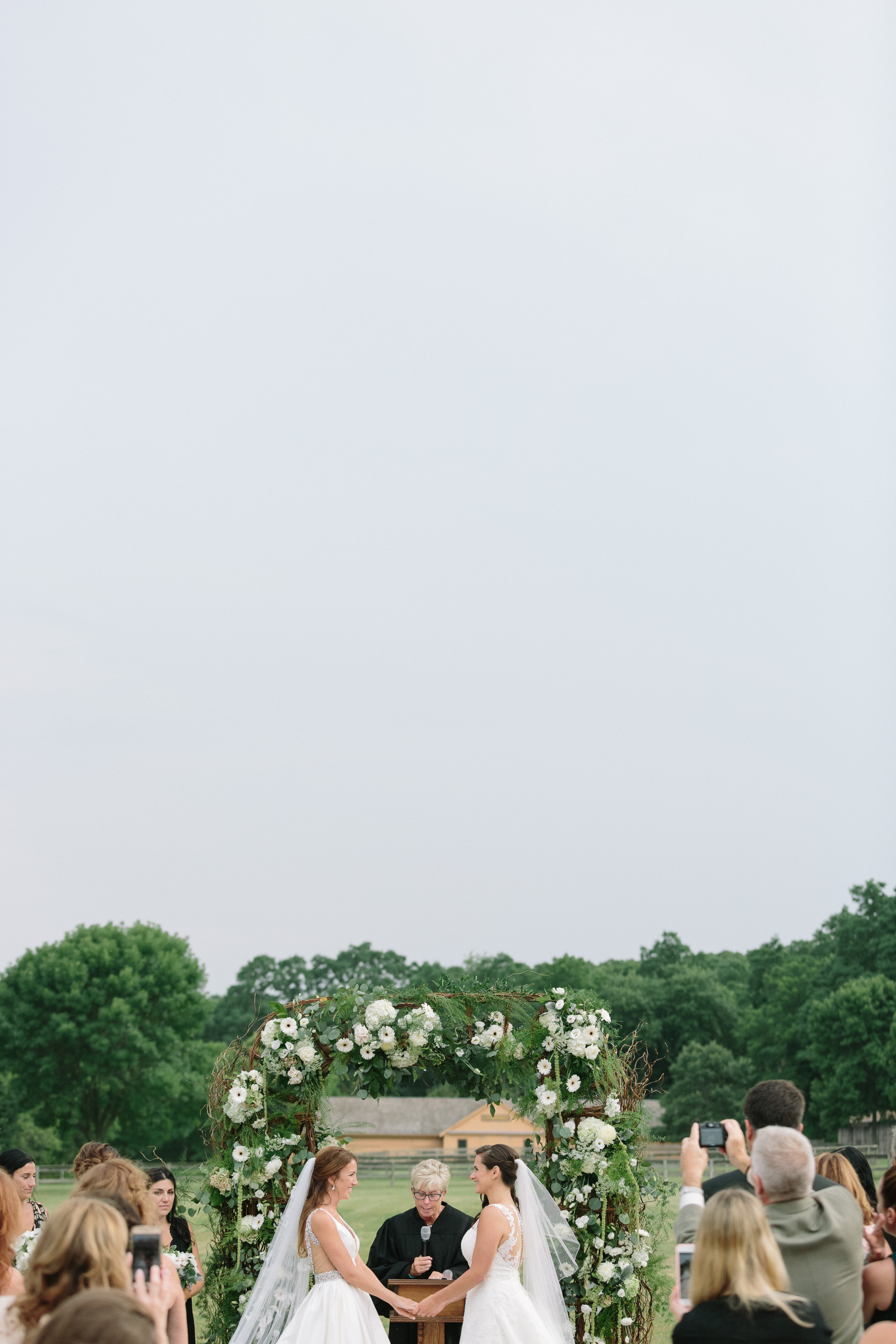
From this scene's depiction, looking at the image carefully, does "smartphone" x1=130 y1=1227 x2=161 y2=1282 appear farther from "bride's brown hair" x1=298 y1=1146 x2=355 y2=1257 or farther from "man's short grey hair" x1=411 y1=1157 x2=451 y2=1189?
"man's short grey hair" x1=411 y1=1157 x2=451 y2=1189

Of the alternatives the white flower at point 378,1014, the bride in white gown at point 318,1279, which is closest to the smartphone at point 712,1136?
the bride in white gown at point 318,1279

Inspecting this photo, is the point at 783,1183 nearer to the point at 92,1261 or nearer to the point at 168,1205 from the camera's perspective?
the point at 92,1261

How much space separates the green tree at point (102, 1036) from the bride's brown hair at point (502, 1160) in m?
42.9

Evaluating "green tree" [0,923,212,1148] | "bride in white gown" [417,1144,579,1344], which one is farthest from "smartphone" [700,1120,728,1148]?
"green tree" [0,923,212,1148]

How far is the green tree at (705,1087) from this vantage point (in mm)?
54281

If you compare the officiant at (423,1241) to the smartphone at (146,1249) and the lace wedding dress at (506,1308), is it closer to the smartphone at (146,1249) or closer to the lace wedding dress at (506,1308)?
the lace wedding dress at (506,1308)

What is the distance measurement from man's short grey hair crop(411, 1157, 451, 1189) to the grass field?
10382 mm

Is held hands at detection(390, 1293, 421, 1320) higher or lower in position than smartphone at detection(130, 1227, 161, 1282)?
lower

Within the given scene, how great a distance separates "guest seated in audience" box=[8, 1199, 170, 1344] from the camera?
357 cm

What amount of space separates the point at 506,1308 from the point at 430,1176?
1444mm

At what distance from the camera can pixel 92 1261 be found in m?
3.59

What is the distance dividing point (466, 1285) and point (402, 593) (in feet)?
81.8

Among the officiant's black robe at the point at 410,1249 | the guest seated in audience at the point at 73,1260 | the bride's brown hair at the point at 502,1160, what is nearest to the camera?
the guest seated in audience at the point at 73,1260

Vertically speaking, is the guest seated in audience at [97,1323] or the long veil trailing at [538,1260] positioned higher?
the guest seated in audience at [97,1323]
